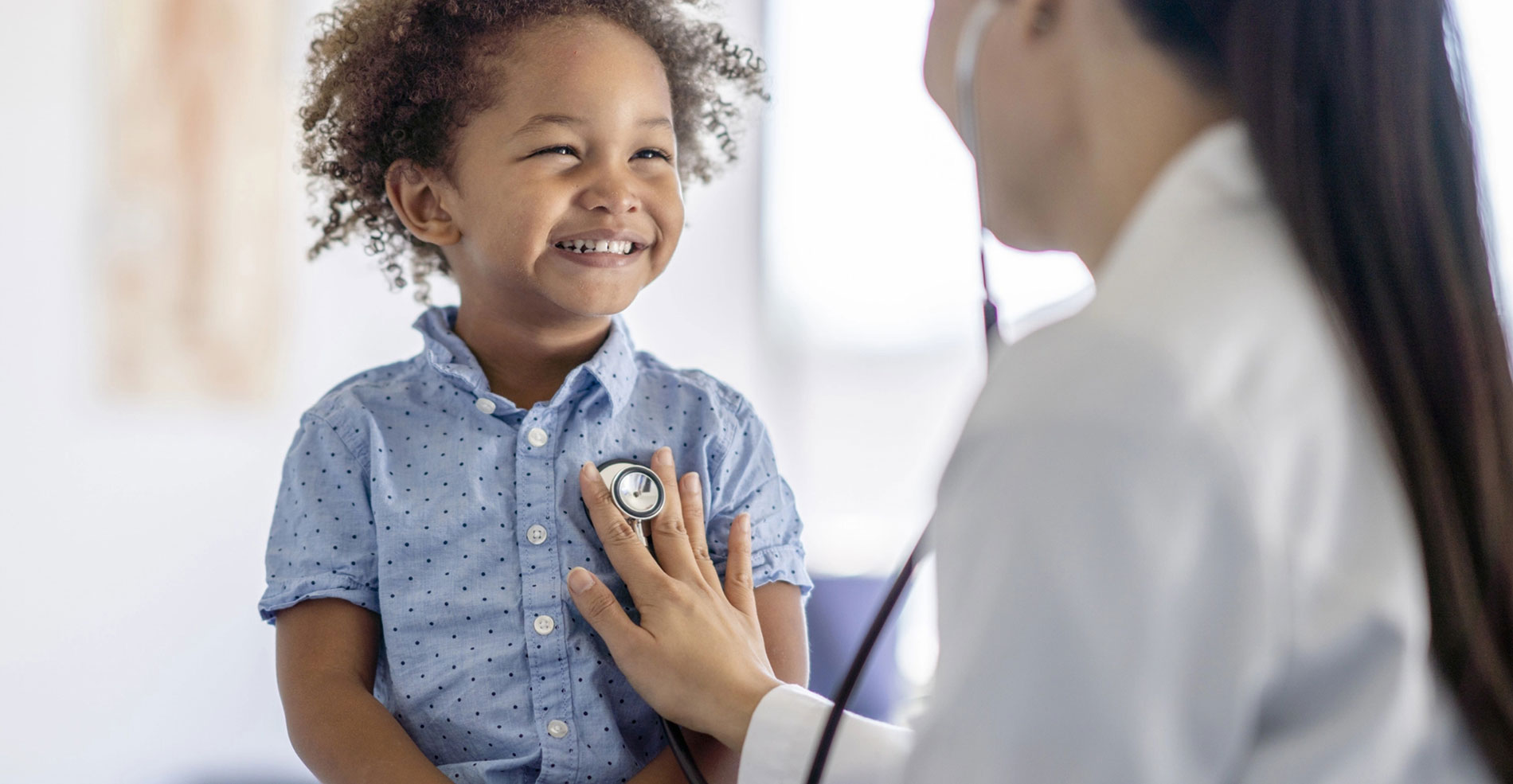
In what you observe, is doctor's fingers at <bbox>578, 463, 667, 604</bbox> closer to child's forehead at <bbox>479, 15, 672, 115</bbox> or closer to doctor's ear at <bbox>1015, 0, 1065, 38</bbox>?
child's forehead at <bbox>479, 15, 672, 115</bbox>

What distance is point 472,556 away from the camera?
1.09 meters

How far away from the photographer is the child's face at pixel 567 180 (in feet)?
3.68

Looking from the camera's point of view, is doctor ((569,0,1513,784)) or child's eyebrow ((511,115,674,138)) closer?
doctor ((569,0,1513,784))

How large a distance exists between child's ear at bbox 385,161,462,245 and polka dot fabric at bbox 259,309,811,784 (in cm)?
12

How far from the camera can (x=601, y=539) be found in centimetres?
109

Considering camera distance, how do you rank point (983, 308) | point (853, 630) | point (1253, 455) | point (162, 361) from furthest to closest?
point (853, 630) < point (162, 361) < point (983, 308) < point (1253, 455)

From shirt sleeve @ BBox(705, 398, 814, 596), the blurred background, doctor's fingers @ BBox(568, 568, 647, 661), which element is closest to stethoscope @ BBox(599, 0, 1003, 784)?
doctor's fingers @ BBox(568, 568, 647, 661)

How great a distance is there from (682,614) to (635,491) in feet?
0.44

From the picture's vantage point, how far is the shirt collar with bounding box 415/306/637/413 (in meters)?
1.15

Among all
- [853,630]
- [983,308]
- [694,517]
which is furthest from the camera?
[853,630]

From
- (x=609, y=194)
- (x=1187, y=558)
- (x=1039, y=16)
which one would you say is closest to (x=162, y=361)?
(x=609, y=194)

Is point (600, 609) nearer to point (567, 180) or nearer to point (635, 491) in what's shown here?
point (635, 491)

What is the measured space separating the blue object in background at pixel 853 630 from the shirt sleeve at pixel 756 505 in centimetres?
170

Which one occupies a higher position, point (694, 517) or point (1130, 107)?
point (1130, 107)
